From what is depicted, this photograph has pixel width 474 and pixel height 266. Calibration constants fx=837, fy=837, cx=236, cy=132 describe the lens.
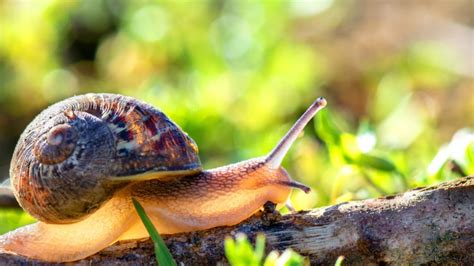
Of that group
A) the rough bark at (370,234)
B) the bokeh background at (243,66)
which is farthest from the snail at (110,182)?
the bokeh background at (243,66)

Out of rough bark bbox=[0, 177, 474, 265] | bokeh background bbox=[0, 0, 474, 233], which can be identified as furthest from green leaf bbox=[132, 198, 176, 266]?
bokeh background bbox=[0, 0, 474, 233]

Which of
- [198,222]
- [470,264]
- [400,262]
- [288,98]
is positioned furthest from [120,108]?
[288,98]

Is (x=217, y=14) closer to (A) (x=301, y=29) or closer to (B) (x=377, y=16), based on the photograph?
(A) (x=301, y=29)

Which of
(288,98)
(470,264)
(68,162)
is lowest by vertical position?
(470,264)

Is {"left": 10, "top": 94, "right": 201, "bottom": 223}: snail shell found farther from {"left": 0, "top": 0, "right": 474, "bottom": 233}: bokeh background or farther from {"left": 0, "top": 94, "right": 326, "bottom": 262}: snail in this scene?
{"left": 0, "top": 0, "right": 474, "bottom": 233}: bokeh background

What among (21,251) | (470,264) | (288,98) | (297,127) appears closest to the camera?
(470,264)

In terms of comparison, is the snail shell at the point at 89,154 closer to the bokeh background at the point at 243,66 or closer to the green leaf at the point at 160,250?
the green leaf at the point at 160,250
